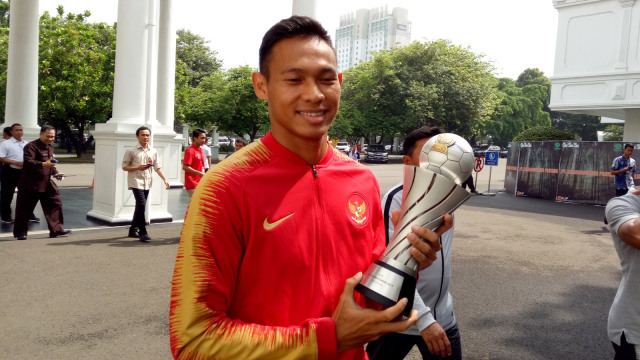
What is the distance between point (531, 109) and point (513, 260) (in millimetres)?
66756

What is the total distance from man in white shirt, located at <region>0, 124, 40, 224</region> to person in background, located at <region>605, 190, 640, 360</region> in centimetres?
1011

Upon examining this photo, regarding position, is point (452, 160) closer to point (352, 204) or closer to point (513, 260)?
point (352, 204)

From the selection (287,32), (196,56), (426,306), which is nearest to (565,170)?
(426,306)

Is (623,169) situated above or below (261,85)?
below

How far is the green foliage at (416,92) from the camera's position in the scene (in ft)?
137

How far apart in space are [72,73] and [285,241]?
27.3 meters

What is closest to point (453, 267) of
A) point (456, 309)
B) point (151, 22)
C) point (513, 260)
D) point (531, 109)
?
point (513, 260)

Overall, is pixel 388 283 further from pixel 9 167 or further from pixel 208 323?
pixel 9 167

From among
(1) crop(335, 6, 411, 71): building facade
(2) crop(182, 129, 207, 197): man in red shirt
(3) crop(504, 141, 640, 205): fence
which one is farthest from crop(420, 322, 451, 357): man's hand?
(1) crop(335, 6, 411, 71): building facade

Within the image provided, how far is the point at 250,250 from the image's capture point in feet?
4.30

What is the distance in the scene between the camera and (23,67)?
537 inches

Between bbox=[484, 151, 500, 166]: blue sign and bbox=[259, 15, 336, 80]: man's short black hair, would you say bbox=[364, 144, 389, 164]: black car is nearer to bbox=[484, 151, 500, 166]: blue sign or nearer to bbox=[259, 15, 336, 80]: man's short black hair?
bbox=[484, 151, 500, 166]: blue sign

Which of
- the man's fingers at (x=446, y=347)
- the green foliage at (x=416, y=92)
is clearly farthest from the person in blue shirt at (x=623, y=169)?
the green foliage at (x=416, y=92)

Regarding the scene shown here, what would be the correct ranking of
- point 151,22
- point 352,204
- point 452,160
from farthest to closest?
point 151,22 < point 352,204 < point 452,160
